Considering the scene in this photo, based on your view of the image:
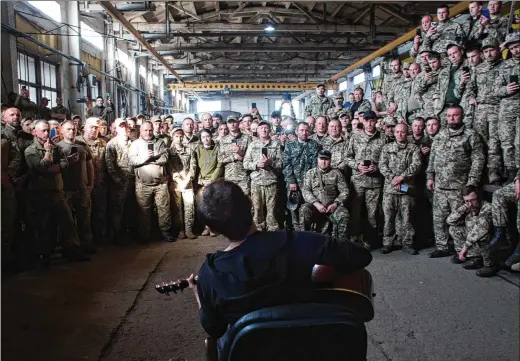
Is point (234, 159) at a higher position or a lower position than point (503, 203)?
higher

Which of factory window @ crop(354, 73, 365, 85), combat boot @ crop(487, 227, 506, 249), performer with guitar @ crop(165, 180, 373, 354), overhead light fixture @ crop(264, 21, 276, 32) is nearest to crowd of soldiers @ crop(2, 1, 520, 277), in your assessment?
combat boot @ crop(487, 227, 506, 249)

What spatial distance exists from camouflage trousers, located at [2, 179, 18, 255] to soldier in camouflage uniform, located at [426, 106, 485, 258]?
202 inches

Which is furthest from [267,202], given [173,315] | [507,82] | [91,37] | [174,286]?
[91,37]

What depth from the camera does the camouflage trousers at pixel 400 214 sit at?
5746 mm

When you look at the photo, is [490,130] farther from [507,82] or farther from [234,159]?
[234,159]

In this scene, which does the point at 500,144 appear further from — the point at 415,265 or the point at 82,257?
the point at 82,257

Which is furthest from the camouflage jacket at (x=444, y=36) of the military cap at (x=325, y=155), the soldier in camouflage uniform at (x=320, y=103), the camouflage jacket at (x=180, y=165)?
the camouflage jacket at (x=180, y=165)

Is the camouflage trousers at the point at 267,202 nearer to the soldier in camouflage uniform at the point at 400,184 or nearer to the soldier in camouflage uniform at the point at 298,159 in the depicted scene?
the soldier in camouflage uniform at the point at 298,159

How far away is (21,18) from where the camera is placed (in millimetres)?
9062

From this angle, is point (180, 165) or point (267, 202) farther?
point (180, 165)

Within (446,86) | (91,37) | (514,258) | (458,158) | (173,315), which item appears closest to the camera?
(173,315)

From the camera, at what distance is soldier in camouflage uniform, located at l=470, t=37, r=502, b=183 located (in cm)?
525

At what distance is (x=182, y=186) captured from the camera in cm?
683

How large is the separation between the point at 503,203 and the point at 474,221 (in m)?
0.44
